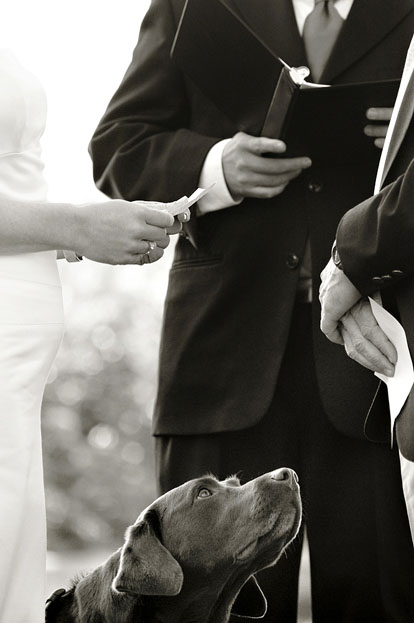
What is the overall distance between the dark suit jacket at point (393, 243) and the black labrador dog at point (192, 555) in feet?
1.30

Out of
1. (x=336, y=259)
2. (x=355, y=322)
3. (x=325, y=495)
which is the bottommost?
(x=325, y=495)

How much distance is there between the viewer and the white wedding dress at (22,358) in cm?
185

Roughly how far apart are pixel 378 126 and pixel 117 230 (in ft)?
2.51

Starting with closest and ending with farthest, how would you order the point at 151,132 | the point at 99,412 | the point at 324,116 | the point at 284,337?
the point at 324,116 < the point at 284,337 < the point at 151,132 < the point at 99,412

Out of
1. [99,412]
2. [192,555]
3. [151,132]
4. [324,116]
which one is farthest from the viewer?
[99,412]

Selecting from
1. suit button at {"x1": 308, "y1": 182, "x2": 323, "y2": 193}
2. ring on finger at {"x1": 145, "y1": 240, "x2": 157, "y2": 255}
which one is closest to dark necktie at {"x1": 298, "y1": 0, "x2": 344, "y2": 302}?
suit button at {"x1": 308, "y1": 182, "x2": 323, "y2": 193}

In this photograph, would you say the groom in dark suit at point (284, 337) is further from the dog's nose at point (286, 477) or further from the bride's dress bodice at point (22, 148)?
the bride's dress bodice at point (22, 148)

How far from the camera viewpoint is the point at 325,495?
8.13 feet

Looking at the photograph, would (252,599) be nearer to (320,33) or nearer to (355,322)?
(355,322)

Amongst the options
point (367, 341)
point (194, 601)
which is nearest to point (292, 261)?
point (367, 341)

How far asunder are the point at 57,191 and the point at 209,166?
7.49m

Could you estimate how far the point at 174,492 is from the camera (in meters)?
2.31

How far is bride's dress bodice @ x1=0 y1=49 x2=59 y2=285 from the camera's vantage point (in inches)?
75.6

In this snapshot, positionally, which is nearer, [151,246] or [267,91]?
[151,246]
